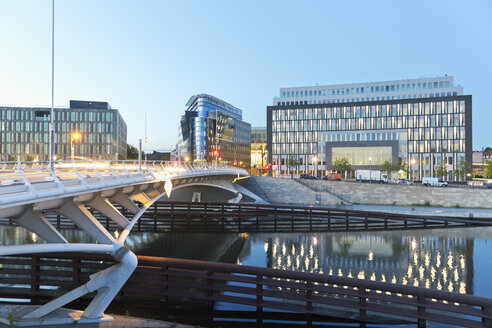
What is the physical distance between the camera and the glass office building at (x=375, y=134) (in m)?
107

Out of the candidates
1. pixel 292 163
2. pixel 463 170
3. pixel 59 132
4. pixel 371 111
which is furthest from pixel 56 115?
pixel 463 170

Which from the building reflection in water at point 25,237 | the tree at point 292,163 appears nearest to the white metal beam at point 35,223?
the building reflection in water at point 25,237

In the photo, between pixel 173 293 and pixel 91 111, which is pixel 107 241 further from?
pixel 91 111

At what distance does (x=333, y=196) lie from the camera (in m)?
68.5

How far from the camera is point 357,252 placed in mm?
28844

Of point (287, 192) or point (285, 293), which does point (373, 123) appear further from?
point (285, 293)

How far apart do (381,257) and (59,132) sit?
11289 cm

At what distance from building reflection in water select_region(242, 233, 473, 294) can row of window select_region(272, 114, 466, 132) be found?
8215 cm

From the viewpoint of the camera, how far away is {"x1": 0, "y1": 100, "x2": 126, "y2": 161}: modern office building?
115 meters

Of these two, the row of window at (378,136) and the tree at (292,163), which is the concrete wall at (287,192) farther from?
the row of window at (378,136)

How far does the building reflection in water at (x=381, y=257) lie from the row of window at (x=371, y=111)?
83.3 meters

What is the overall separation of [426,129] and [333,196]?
188ft

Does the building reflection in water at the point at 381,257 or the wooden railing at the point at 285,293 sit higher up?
the wooden railing at the point at 285,293

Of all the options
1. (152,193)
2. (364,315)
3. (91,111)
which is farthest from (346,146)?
(364,315)
